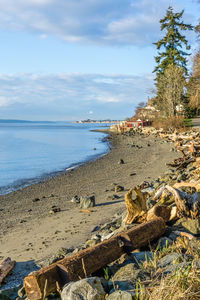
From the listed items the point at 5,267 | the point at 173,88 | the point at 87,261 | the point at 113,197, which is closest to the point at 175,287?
the point at 87,261

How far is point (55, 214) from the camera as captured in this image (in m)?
8.88

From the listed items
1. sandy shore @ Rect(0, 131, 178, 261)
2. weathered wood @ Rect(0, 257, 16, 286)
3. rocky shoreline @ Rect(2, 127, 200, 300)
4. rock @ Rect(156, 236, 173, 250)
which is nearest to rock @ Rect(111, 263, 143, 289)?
rocky shoreline @ Rect(2, 127, 200, 300)

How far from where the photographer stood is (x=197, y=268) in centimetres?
282

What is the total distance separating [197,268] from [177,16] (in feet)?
169

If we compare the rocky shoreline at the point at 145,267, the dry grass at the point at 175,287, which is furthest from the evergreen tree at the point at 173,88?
the dry grass at the point at 175,287

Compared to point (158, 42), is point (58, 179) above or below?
below

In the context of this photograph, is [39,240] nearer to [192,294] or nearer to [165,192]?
[165,192]

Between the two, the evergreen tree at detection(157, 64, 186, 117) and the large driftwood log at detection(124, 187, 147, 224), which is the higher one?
the evergreen tree at detection(157, 64, 186, 117)

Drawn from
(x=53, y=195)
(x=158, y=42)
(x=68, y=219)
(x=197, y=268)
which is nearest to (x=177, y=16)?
(x=158, y=42)

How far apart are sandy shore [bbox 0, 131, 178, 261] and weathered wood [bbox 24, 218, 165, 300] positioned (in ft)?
7.68

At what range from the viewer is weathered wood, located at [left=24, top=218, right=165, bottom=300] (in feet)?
9.50

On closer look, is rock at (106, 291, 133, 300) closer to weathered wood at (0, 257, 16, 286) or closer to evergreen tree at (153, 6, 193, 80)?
weathered wood at (0, 257, 16, 286)

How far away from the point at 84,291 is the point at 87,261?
77 centimetres

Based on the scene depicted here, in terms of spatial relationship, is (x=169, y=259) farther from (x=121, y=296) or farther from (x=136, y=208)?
(x=136, y=208)
